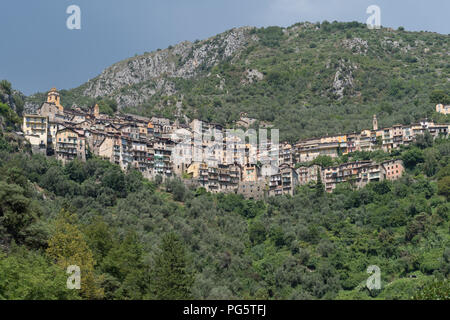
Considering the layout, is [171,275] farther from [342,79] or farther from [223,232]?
[342,79]

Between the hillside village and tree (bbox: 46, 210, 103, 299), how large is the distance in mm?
52779

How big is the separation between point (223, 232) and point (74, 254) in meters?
43.6

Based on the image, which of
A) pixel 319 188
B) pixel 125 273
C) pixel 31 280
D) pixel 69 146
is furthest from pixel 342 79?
pixel 31 280

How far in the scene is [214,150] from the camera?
389ft

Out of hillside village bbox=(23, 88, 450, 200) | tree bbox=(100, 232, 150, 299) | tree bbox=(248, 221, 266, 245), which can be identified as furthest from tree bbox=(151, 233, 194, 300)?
hillside village bbox=(23, 88, 450, 200)

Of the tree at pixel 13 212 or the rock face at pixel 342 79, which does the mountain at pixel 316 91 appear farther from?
the tree at pixel 13 212

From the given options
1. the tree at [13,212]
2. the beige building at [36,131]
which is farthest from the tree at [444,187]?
the tree at [13,212]

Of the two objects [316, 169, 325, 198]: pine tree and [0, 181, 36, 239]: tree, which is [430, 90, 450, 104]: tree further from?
[0, 181, 36, 239]: tree

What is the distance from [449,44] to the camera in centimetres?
19938

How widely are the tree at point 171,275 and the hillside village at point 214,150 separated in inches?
2149

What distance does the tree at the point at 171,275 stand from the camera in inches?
1801
